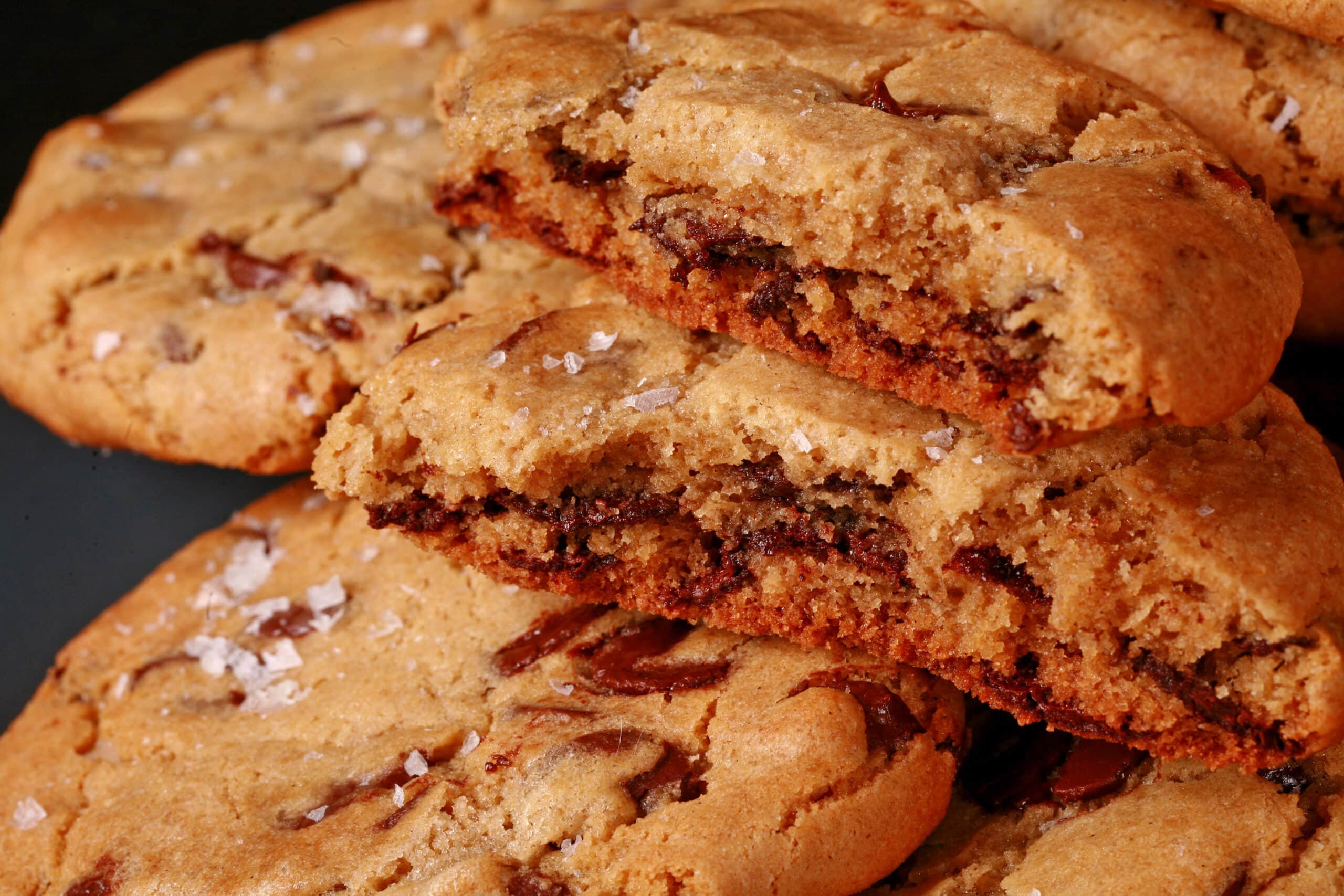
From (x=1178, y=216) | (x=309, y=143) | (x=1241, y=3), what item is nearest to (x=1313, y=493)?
(x=1178, y=216)

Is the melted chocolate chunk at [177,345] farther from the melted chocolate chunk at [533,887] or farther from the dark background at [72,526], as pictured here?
the melted chocolate chunk at [533,887]

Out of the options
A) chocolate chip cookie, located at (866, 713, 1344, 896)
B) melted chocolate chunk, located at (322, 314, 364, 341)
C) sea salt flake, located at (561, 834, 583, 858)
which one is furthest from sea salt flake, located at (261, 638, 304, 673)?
chocolate chip cookie, located at (866, 713, 1344, 896)

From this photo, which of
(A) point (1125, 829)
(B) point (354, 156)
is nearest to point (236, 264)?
(B) point (354, 156)

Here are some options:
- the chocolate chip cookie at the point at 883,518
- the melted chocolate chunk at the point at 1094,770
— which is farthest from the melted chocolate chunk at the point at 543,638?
the melted chocolate chunk at the point at 1094,770

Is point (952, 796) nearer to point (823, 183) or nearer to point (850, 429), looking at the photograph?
point (850, 429)

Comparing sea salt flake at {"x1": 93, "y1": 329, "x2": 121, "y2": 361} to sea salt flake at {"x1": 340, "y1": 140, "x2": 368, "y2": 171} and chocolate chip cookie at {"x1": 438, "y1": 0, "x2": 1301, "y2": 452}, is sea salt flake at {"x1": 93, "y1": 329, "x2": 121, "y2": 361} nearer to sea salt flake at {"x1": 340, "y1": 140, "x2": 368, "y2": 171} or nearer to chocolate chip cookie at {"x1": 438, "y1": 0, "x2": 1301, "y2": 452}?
sea salt flake at {"x1": 340, "y1": 140, "x2": 368, "y2": 171}

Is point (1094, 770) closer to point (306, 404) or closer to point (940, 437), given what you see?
point (940, 437)
